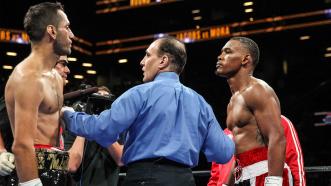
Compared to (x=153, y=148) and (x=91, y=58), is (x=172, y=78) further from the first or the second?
(x=91, y=58)

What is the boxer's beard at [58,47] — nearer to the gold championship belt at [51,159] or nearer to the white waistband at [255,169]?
the gold championship belt at [51,159]

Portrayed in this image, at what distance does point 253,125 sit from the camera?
3.09 m

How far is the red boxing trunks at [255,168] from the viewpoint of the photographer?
3.05 meters

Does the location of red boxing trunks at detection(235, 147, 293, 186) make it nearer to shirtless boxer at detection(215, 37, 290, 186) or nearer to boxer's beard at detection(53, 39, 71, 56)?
shirtless boxer at detection(215, 37, 290, 186)

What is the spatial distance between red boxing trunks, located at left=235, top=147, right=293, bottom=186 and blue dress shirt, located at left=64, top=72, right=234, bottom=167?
66 centimetres

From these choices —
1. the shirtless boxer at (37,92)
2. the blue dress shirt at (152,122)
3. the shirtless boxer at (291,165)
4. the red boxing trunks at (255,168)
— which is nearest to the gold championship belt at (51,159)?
the shirtless boxer at (37,92)

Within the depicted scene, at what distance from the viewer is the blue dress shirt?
2.31m

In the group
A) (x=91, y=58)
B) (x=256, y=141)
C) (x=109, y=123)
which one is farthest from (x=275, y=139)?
(x=91, y=58)

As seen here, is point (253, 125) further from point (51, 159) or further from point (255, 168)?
point (51, 159)

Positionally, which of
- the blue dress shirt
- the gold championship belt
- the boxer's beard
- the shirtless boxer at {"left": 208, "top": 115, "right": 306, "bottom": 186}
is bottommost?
the shirtless boxer at {"left": 208, "top": 115, "right": 306, "bottom": 186}

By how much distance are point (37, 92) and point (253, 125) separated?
1.42 m

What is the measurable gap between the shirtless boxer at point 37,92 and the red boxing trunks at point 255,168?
1.23 m

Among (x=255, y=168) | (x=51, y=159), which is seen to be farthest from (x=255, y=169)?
(x=51, y=159)

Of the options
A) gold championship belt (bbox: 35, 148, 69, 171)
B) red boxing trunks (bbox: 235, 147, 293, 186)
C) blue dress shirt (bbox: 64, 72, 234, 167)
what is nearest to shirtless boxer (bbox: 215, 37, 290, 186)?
red boxing trunks (bbox: 235, 147, 293, 186)
